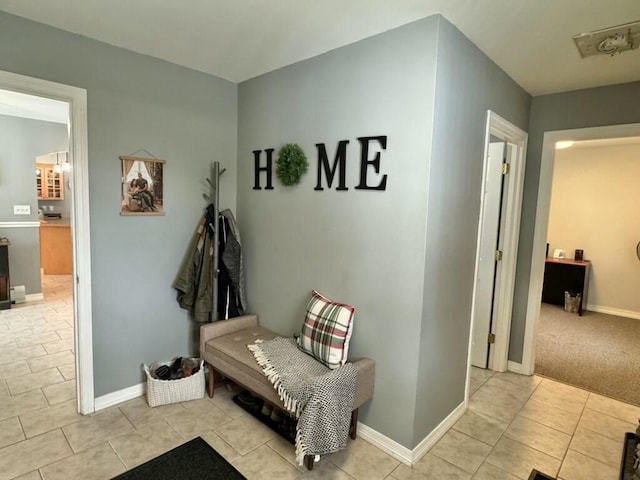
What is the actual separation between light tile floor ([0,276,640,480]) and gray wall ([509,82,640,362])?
666 mm

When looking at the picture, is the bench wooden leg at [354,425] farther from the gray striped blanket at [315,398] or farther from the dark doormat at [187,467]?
the dark doormat at [187,467]

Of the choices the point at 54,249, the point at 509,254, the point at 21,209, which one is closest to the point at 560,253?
the point at 509,254

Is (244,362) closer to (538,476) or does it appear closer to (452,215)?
(452,215)

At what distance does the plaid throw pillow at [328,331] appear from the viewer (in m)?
2.19

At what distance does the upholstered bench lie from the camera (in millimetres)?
2156

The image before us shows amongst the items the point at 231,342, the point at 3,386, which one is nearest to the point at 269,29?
the point at 231,342

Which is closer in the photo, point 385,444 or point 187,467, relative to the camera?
point 187,467

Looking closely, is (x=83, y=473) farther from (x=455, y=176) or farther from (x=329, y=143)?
(x=455, y=176)

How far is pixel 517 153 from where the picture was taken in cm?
312

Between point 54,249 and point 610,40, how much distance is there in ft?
26.1

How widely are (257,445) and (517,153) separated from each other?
9.88ft

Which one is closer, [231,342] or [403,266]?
[403,266]

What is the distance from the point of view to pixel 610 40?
2102 mm

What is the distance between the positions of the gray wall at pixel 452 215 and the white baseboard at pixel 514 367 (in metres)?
1.03
